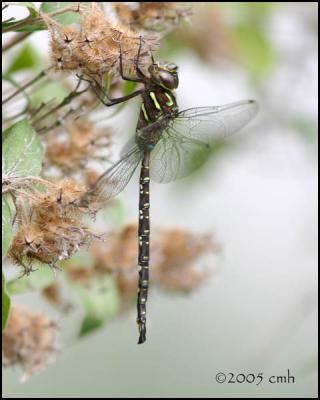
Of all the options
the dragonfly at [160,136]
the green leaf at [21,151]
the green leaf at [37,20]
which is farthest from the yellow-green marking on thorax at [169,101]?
the green leaf at [21,151]

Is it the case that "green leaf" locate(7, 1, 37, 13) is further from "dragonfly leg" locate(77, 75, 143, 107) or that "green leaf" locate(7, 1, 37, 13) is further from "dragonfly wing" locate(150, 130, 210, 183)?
"dragonfly wing" locate(150, 130, 210, 183)

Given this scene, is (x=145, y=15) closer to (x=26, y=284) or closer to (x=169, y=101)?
(x=169, y=101)

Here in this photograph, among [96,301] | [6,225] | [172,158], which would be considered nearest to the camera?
[6,225]

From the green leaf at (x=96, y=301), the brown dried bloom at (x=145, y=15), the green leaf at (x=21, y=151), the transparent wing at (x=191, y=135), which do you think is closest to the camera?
the green leaf at (x=21, y=151)

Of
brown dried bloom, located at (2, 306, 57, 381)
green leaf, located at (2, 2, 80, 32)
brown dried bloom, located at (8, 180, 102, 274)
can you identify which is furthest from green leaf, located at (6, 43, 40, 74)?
brown dried bloom, located at (8, 180, 102, 274)

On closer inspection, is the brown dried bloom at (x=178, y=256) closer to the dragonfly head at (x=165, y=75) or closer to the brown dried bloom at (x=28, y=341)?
the brown dried bloom at (x=28, y=341)

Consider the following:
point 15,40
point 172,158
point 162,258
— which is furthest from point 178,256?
point 15,40

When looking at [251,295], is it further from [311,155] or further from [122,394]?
[311,155]
